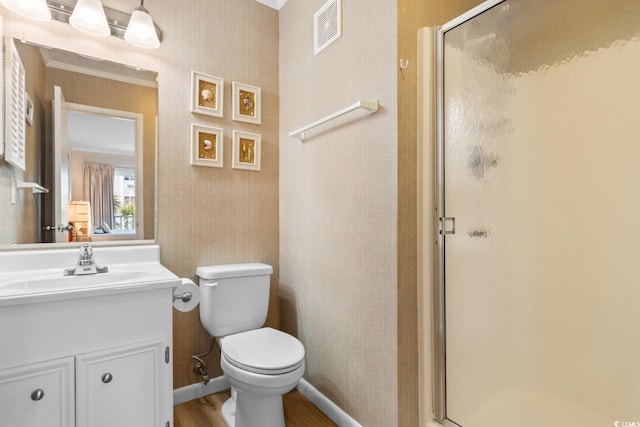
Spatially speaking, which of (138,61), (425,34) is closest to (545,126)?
(425,34)

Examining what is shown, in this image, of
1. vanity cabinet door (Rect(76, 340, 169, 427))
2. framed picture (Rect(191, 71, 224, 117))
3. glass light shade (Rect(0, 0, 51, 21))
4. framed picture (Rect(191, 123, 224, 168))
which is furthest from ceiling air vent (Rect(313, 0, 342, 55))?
vanity cabinet door (Rect(76, 340, 169, 427))

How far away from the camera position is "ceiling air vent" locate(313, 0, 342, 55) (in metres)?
1.59

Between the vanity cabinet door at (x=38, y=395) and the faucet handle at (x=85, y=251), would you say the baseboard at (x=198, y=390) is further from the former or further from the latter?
the faucet handle at (x=85, y=251)

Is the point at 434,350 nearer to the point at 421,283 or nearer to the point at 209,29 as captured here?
the point at 421,283

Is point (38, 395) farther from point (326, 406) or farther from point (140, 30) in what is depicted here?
point (140, 30)

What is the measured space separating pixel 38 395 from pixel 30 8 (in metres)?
1.51

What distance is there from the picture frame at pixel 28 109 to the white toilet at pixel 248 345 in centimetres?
100

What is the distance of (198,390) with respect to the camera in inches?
71.3

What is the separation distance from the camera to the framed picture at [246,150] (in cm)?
192

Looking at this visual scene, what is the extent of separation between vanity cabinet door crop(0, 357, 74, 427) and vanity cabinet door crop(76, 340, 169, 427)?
0.03 m

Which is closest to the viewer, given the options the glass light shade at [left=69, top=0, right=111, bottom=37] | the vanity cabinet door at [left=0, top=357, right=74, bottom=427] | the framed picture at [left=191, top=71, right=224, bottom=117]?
the vanity cabinet door at [left=0, top=357, right=74, bottom=427]

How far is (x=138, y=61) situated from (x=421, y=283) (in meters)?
1.76

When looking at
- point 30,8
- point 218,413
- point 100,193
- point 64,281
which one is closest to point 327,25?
point 30,8

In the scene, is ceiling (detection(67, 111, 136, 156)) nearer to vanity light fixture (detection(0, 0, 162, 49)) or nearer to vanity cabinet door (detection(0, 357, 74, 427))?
vanity light fixture (detection(0, 0, 162, 49))
